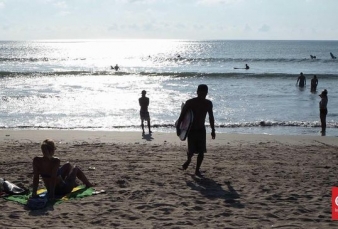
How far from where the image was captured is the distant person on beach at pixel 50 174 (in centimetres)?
629

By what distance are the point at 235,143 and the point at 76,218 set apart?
281 inches

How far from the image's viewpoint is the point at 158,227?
5.34 m

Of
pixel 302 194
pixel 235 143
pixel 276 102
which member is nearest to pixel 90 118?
pixel 235 143

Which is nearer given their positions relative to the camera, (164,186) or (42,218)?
(42,218)

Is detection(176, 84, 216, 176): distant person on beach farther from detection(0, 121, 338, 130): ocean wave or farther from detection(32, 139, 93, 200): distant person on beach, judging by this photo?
detection(0, 121, 338, 130): ocean wave

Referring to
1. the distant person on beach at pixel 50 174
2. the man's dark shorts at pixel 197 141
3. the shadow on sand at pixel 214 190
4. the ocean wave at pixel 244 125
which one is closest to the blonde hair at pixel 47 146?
the distant person on beach at pixel 50 174

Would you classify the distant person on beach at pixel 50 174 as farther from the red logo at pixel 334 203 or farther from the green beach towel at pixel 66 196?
the red logo at pixel 334 203

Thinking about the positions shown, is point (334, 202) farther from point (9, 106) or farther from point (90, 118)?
point (9, 106)

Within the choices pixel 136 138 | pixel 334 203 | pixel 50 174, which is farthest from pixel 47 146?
pixel 136 138

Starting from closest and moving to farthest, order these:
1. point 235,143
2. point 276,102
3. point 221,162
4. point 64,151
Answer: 1. point 221,162
2. point 64,151
3. point 235,143
4. point 276,102

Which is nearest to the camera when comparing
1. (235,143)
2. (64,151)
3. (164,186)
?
(164,186)

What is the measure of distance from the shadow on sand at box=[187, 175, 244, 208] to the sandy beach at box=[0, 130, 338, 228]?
0.01 meters

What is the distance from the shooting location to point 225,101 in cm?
2419

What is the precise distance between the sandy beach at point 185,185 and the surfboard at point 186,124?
69cm
